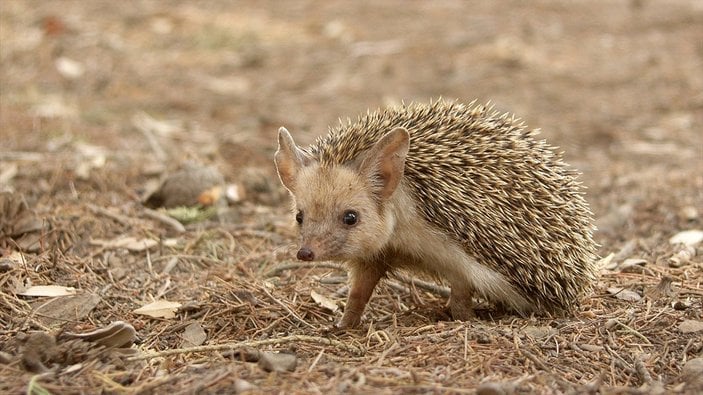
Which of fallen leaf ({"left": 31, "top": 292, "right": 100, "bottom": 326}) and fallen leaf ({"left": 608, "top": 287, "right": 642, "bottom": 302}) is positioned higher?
fallen leaf ({"left": 608, "top": 287, "right": 642, "bottom": 302})

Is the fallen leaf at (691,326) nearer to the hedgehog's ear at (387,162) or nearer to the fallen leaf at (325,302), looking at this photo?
the hedgehog's ear at (387,162)

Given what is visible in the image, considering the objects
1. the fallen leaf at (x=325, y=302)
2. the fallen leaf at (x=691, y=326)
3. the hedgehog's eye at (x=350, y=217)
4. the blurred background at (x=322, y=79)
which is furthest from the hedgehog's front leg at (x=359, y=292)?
the blurred background at (x=322, y=79)

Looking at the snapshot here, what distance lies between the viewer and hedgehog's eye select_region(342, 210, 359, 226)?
547cm

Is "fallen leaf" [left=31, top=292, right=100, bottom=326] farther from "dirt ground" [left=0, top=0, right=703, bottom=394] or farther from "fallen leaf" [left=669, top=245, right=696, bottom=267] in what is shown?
"fallen leaf" [left=669, top=245, right=696, bottom=267]

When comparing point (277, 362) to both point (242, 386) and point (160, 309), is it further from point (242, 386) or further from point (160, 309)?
point (160, 309)

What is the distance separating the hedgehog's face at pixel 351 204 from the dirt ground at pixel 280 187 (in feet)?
1.86

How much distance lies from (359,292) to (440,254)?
0.63 meters

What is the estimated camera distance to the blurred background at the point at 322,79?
9.55 metres

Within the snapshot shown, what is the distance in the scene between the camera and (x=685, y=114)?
12539mm

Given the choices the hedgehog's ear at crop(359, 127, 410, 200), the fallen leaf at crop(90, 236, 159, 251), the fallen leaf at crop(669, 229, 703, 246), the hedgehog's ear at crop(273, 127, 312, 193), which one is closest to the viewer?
the hedgehog's ear at crop(359, 127, 410, 200)

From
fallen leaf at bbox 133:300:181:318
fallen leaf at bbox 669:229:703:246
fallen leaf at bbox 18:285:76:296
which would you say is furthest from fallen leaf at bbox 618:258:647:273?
fallen leaf at bbox 18:285:76:296

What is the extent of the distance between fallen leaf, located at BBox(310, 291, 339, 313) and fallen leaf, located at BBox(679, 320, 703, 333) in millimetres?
2304

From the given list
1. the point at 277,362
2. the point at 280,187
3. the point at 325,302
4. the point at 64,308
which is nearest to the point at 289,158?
the point at 325,302

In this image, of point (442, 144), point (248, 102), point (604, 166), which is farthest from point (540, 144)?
point (248, 102)
